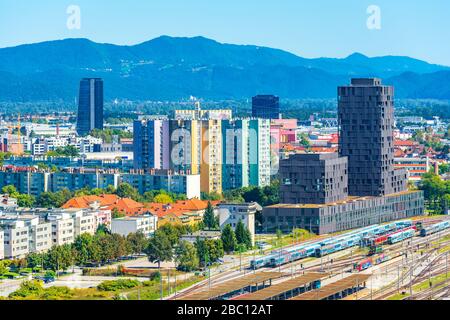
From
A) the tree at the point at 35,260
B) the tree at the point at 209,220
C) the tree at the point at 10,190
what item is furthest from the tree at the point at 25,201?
the tree at the point at 35,260

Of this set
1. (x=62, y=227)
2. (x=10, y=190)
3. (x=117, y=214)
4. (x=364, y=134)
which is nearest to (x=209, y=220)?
(x=117, y=214)

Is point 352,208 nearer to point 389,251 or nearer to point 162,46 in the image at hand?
point 389,251

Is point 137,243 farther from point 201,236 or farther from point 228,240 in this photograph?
point 228,240

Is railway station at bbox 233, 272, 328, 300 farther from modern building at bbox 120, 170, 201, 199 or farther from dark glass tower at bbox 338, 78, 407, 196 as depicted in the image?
modern building at bbox 120, 170, 201, 199

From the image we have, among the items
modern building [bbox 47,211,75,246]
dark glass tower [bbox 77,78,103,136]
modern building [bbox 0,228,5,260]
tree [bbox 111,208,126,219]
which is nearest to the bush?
modern building [bbox 0,228,5,260]

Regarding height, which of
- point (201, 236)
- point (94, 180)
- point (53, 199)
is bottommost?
point (201, 236)

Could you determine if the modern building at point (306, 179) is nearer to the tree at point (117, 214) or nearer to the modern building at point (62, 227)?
the tree at point (117, 214)
